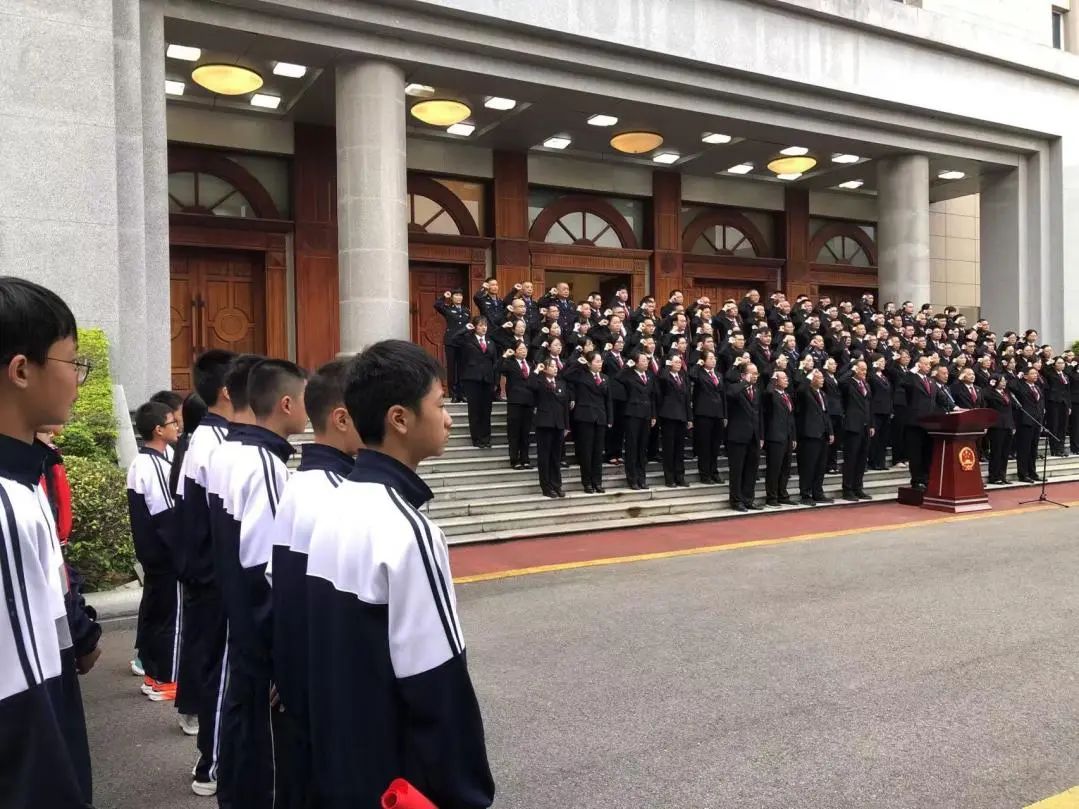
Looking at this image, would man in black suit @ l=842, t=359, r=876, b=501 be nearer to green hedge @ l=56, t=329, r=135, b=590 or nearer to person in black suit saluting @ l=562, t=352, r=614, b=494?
person in black suit saluting @ l=562, t=352, r=614, b=494

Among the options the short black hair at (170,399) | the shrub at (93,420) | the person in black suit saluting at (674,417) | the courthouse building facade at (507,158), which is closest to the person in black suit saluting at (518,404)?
the person in black suit saluting at (674,417)

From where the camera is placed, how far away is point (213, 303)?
15844 millimetres

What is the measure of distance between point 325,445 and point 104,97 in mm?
9524

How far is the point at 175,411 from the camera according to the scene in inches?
215

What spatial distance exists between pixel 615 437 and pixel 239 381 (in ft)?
30.5

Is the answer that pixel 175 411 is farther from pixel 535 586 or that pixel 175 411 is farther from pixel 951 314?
pixel 951 314

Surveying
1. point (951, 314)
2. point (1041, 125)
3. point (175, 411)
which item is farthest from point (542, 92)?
point (1041, 125)

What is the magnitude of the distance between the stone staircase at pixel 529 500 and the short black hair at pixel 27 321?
7.68m

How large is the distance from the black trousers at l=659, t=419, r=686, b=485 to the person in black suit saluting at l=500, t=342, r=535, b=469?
1831mm

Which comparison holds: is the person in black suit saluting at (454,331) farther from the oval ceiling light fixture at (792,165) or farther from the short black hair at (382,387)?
the short black hair at (382,387)

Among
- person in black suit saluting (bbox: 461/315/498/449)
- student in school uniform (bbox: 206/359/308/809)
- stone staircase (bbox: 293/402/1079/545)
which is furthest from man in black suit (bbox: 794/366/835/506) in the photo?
student in school uniform (bbox: 206/359/308/809)

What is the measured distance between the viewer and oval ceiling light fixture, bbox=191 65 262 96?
1352cm

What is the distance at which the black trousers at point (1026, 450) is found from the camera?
1462 cm

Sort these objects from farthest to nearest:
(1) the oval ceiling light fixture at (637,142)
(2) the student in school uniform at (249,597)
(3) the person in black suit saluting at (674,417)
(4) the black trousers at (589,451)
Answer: (1) the oval ceiling light fixture at (637,142) < (3) the person in black suit saluting at (674,417) < (4) the black trousers at (589,451) < (2) the student in school uniform at (249,597)
